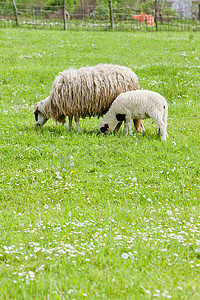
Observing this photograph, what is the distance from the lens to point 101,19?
37.8 meters

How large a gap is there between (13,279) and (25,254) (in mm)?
516

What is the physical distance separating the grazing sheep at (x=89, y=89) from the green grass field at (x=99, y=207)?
56 cm

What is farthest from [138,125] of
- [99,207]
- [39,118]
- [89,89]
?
[99,207]

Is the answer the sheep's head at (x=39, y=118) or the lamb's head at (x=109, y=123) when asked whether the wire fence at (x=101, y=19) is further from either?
the lamb's head at (x=109, y=123)

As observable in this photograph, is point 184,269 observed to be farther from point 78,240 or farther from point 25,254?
point 25,254

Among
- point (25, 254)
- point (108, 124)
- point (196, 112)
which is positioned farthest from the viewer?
point (196, 112)

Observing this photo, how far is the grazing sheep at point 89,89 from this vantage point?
8.99 m

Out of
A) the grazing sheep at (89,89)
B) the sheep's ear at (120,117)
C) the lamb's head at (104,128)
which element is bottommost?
the lamb's head at (104,128)

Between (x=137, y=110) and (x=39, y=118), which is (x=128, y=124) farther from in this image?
(x=39, y=118)

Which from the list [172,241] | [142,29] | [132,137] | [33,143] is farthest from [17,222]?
[142,29]

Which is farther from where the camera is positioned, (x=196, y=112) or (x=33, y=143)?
(x=196, y=112)

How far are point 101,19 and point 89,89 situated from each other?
31.0 meters

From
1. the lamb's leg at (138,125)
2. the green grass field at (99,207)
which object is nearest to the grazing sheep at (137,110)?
the green grass field at (99,207)

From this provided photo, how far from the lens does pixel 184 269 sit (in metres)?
3.67
